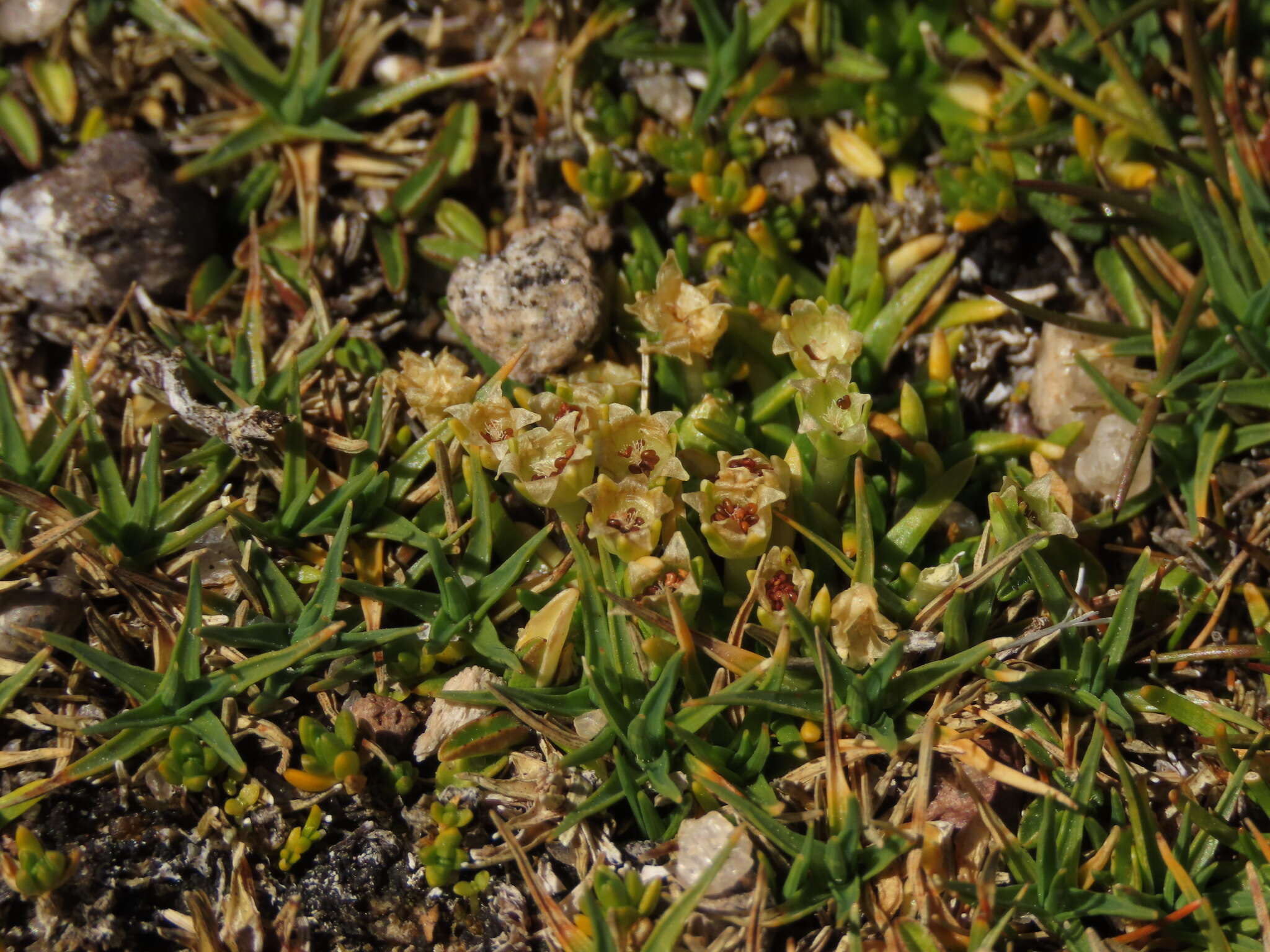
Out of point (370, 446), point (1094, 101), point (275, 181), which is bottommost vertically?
point (370, 446)

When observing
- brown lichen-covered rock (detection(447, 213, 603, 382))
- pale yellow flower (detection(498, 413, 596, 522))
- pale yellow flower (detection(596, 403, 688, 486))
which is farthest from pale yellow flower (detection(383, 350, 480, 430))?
pale yellow flower (detection(596, 403, 688, 486))

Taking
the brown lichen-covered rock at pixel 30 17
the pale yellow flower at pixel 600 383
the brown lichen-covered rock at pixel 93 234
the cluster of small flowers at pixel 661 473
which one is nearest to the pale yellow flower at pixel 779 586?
the cluster of small flowers at pixel 661 473

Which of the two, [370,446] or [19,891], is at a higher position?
[370,446]

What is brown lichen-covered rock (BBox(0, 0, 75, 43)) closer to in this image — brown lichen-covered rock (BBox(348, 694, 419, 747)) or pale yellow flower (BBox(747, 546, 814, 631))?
brown lichen-covered rock (BBox(348, 694, 419, 747))

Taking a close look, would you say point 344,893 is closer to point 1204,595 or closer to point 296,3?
point 1204,595

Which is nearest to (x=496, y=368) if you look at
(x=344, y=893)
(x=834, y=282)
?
(x=834, y=282)

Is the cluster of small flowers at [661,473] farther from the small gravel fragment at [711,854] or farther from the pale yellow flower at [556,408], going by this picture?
the small gravel fragment at [711,854]
